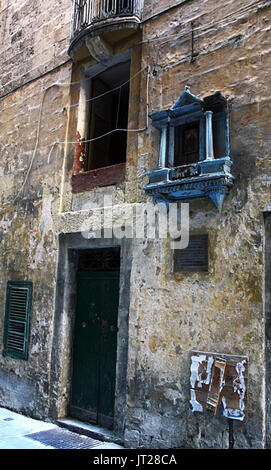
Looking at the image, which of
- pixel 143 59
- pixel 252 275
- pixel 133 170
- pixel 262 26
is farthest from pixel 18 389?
pixel 262 26

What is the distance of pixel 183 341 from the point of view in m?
4.22

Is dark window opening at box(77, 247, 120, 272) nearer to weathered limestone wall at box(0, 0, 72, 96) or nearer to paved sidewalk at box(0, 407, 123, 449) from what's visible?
paved sidewalk at box(0, 407, 123, 449)

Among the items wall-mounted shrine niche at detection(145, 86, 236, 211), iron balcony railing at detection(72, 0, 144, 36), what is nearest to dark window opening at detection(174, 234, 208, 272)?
wall-mounted shrine niche at detection(145, 86, 236, 211)

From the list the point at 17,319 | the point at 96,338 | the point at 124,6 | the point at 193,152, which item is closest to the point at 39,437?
the point at 96,338

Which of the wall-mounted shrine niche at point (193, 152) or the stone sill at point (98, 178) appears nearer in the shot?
the wall-mounted shrine niche at point (193, 152)

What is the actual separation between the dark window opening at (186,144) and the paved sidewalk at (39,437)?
3.40 meters

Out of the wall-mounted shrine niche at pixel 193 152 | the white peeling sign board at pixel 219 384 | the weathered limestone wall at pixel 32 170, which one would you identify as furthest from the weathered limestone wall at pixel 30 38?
the white peeling sign board at pixel 219 384

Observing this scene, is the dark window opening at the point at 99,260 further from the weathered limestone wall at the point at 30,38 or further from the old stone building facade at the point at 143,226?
the weathered limestone wall at the point at 30,38

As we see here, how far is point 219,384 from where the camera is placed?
382 centimetres

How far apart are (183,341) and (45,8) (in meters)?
6.27

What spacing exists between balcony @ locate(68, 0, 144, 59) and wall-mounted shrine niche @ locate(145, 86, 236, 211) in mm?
1603

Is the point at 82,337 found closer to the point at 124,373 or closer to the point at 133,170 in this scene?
the point at 124,373

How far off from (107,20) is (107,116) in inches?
Answer: 60.8

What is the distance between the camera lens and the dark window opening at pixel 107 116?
6.12 meters
